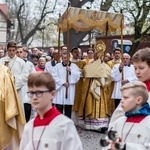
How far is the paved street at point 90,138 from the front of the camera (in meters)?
7.40

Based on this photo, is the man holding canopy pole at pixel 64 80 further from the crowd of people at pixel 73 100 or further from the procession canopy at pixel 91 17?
the procession canopy at pixel 91 17

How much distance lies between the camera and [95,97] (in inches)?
363

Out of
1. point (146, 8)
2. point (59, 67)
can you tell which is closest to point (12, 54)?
point (59, 67)

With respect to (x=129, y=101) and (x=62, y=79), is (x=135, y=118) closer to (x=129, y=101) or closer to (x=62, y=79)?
(x=129, y=101)

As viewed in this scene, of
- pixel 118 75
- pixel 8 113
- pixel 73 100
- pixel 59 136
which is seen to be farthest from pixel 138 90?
pixel 118 75

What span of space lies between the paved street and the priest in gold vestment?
0.77 ft

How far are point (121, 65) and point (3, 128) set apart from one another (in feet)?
15.8

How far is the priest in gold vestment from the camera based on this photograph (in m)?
9.12

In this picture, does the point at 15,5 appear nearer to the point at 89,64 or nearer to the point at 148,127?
the point at 89,64

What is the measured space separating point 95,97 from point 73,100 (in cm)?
49

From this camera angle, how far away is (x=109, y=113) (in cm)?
948

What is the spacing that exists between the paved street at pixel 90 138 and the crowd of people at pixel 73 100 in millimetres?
196

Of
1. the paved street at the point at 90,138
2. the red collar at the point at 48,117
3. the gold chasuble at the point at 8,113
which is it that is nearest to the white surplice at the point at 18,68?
the paved street at the point at 90,138

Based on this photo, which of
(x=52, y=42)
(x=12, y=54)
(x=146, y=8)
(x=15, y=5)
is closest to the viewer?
(x=12, y=54)
